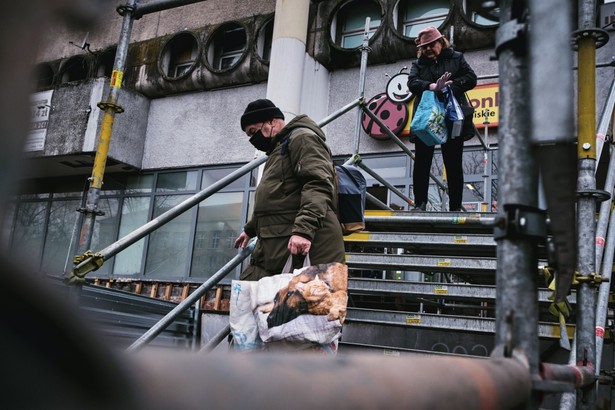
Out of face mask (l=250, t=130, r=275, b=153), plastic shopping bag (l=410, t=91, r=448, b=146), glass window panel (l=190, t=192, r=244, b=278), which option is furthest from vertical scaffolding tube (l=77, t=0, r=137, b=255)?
glass window panel (l=190, t=192, r=244, b=278)

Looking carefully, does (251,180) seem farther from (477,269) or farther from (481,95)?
(477,269)

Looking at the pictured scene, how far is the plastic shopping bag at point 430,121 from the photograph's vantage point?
449 centimetres

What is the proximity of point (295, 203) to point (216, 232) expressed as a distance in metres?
8.79

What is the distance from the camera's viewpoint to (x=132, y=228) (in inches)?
493

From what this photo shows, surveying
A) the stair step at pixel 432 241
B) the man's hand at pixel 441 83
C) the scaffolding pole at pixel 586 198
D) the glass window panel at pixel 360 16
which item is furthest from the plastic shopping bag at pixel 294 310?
the glass window panel at pixel 360 16

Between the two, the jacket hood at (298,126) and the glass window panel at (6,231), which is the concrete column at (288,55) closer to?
the jacket hood at (298,126)

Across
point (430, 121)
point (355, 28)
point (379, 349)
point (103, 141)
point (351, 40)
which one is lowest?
point (379, 349)

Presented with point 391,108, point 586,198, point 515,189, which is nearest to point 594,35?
point 586,198

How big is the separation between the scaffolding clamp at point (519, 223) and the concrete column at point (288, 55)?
839cm

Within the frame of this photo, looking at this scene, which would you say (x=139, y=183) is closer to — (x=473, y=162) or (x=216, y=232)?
(x=216, y=232)

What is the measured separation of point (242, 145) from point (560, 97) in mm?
10786

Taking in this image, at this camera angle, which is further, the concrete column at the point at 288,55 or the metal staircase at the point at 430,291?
the concrete column at the point at 288,55

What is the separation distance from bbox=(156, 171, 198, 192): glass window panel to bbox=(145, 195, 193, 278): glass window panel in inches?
7.1

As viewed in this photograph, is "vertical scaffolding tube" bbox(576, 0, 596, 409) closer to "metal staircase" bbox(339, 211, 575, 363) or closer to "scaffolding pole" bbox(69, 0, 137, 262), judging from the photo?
"metal staircase" bbox(339, 211, 575, 363)
